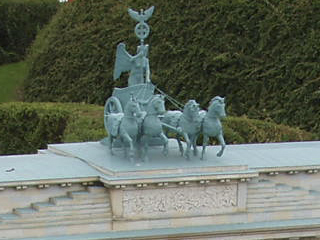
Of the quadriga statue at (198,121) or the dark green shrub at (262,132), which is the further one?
the dark green shrub at (262,132)

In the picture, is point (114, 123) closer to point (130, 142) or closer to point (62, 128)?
point (130, 142)

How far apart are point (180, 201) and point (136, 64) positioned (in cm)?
295

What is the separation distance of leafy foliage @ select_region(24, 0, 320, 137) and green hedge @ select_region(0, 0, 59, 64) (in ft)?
14.2

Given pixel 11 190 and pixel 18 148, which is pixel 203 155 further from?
pixel 18 148

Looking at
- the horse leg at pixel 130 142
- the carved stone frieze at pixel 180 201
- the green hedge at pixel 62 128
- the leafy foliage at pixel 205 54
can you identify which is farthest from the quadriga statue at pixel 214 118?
the leafy foliage at pixel 205 54

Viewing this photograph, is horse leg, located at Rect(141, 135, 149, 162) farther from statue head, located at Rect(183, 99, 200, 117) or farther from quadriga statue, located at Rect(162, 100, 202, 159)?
statue head, located at Rect(183, 99, 200, 117)

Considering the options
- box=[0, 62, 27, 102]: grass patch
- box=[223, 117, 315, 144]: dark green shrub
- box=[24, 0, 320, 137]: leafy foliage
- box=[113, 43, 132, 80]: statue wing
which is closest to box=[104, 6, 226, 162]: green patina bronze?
box=[113, 43, 132, 80]: statue wing

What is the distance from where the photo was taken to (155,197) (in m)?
13.9

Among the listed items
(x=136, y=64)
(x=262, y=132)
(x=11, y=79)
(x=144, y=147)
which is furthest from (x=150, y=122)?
(x=11, y=79)

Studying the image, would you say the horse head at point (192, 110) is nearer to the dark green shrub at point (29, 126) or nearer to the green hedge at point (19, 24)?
the dark green shrub at point (29, 126)

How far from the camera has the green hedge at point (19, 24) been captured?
3388cm

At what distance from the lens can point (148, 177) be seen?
44.9ft

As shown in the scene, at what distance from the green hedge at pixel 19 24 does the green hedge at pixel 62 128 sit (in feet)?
36.6

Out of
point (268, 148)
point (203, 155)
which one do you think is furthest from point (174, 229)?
point (268, 148)
